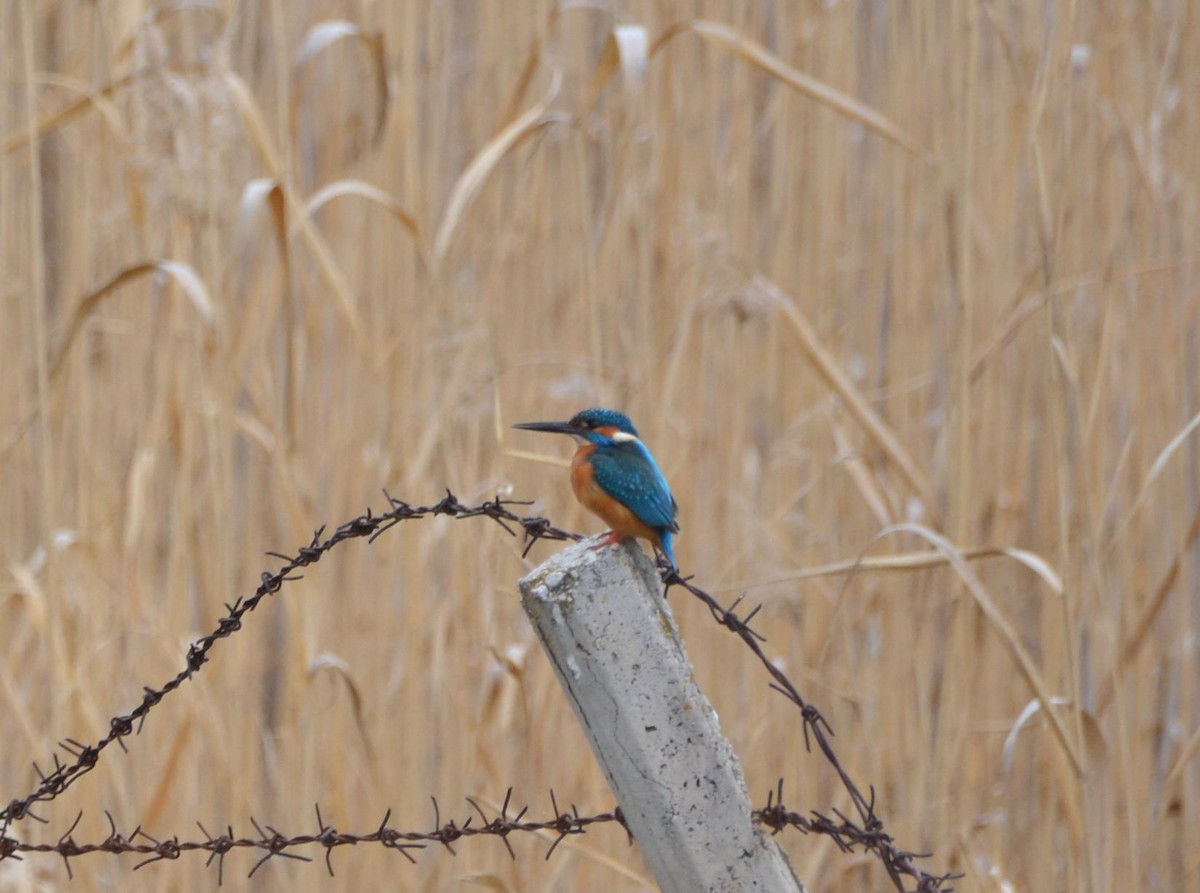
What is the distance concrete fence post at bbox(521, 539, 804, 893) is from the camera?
2.65 feet

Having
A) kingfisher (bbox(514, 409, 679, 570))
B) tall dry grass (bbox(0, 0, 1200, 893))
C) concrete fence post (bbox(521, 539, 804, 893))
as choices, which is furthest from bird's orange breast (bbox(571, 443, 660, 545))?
tall dry grass (bbox(0, 0, 1200, 893))

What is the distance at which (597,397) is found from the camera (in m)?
1.66

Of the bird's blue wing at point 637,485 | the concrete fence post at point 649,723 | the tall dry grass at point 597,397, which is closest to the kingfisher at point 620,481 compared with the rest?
the bird's blue wing at point 637,485

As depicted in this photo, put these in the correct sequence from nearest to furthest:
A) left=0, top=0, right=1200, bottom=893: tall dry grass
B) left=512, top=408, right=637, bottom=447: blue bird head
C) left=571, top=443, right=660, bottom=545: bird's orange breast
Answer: left=571, top=443, right=660, bottom=545: bird's orange breast → left=512, top=408, right=637, bottom=447: blue bird head → left=0, top=0, right=1200, bottom=893: tall dry grass

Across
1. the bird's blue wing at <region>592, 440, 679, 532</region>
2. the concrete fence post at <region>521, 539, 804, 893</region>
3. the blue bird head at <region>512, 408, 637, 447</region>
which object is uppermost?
the blue bird head at <region>512, 408, 637, 447</region>

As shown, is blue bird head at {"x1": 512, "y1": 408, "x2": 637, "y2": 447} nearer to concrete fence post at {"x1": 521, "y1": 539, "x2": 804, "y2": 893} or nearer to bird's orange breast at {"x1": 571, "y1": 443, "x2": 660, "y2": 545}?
bird's orange breast at {"x1": 571, "y1": 443, "x2": 660, "y2": 545}

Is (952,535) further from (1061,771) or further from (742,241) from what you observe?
(742,241)

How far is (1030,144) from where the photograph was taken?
4.46 feet

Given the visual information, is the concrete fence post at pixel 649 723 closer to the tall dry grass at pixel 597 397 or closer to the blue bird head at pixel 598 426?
the blue bird head at pixel 598 426

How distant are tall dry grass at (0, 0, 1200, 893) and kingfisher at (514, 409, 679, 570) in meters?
0.42

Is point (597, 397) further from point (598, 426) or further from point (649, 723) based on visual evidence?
point (649, 723)

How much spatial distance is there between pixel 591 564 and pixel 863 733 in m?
1.23

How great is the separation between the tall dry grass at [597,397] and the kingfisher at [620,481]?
422mm

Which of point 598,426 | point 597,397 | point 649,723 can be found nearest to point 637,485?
point 598,426
